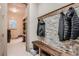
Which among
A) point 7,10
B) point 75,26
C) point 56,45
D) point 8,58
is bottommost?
point 8,58

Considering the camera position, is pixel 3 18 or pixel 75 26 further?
pixel 3 18

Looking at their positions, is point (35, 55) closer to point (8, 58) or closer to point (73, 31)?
point (8, 58)

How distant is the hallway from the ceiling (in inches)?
13.0

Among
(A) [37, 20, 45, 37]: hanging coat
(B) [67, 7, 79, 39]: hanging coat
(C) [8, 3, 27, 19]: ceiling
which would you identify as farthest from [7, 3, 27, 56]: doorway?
(B) [67, 7, 79, 39]: hanging coat

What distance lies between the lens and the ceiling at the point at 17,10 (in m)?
1.39

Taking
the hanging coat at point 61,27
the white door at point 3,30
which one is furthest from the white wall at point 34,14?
the white door at point 3,30

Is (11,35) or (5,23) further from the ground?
(5,23)

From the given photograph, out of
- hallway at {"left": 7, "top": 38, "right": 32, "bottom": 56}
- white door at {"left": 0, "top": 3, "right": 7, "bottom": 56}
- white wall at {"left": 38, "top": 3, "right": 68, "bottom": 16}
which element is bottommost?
hallway at {"left": 7, "top": 38, "right": 32, "bottom": 56}

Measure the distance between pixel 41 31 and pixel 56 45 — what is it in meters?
0.29

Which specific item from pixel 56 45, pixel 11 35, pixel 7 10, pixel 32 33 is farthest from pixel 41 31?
pixel 7 10

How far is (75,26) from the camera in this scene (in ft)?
4.14

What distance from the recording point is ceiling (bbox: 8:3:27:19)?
4.57ft

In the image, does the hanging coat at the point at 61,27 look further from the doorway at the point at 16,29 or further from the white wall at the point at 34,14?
the doorway at the point at 16,29

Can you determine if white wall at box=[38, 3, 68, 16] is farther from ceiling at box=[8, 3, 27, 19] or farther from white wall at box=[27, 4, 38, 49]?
ceiling at box=[8, 3, 27, 19]
